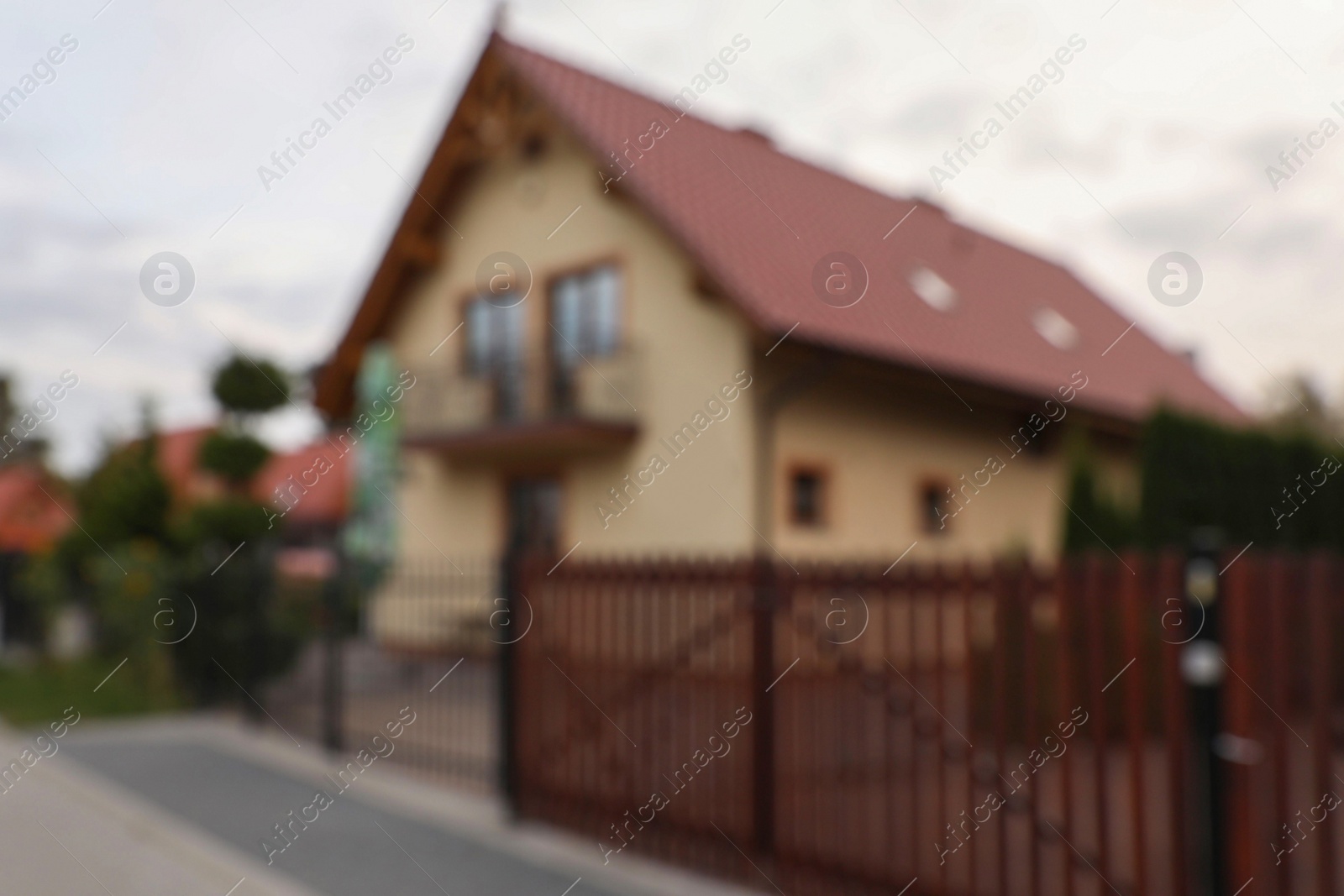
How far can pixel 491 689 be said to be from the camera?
27.1ft

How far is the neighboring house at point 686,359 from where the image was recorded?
12977mm

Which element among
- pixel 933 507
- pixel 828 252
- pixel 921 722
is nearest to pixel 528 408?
pixel 828 252

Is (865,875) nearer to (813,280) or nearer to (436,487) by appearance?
(813,280)

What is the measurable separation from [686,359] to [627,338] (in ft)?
3.81

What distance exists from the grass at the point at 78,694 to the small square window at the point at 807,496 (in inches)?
295

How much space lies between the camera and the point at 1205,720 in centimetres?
376

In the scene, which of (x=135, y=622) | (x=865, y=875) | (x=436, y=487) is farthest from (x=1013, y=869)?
(x=436, y=487)

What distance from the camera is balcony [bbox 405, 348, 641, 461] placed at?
1395 cm

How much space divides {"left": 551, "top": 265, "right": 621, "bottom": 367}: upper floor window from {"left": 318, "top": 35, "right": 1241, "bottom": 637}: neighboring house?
40mm

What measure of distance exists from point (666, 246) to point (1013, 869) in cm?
994

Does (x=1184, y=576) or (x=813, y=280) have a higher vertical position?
(x=1184, y=576)

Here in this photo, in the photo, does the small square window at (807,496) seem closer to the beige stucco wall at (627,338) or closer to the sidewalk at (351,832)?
the beige stucco wall at (627,338)

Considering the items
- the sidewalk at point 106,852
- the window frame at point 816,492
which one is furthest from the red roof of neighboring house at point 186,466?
the window frame at point 816,492

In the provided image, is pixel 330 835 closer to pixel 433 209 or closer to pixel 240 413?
pixel 240 413
